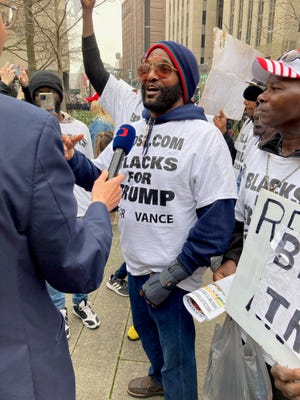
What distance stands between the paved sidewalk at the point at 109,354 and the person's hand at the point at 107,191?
177 centimetres

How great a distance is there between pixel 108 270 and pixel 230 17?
4708 centimetres

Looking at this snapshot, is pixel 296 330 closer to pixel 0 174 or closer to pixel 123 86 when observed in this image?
pixel 0 174

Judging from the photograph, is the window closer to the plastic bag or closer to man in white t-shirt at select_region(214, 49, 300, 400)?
man in white t-shirt at select_region(214, 49, 300, 400)

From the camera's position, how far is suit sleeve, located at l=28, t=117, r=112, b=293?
0.92m

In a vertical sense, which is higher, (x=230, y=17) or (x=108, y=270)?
(x=230, y=17)

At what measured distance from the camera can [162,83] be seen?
6.32 ft

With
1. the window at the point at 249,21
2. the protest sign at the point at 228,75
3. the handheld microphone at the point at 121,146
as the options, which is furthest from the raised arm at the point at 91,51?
the window at the point at 249,21

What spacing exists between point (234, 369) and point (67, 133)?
2370 mm

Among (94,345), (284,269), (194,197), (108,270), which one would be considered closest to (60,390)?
(284,269)

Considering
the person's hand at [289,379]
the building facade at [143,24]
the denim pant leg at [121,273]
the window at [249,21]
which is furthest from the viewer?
the building facade at [143,24]

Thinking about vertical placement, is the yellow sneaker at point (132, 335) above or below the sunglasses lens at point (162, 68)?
below

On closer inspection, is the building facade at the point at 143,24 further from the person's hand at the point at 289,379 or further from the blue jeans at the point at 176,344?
the person's hand at the point at 289,379

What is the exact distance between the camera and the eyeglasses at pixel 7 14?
1031mm

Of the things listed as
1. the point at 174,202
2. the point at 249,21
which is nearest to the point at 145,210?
the point at 174,202
